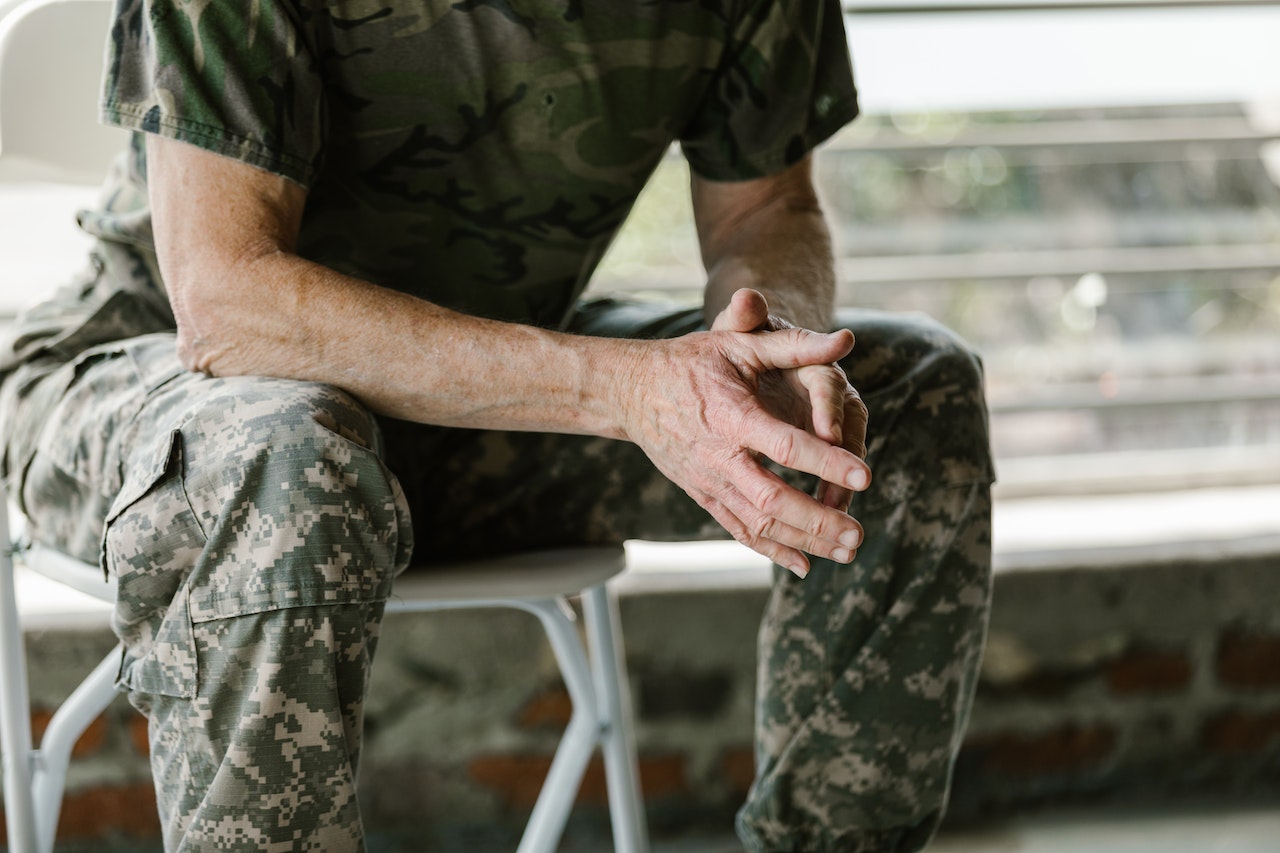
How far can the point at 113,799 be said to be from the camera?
1.61m

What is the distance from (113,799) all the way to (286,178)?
3.30 ft

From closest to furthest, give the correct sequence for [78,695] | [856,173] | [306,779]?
[306,779] → [78,695] → [856,173]

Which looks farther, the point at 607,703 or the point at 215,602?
the point at 607,703

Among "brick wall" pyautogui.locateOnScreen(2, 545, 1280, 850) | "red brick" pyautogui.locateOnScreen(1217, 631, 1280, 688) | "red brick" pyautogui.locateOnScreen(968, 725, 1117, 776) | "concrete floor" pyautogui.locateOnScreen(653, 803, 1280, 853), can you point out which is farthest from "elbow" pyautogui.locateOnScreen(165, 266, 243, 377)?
"red brick" pyautogui.locateOnScreen(1217, 631, 1280, 688)

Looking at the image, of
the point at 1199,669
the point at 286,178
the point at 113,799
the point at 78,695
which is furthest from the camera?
the point at 1199,669

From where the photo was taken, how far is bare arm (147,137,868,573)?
915 millimetres

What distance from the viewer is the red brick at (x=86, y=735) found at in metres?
1.57

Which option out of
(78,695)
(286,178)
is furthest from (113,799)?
(286,178)

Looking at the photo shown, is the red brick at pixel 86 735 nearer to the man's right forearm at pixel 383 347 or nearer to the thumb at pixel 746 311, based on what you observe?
the man's right forearm at pixel 383 347

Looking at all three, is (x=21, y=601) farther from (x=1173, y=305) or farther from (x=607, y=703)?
Answer: (x=1173, y=305)

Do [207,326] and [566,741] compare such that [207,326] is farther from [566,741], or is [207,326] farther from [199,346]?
[566,741]

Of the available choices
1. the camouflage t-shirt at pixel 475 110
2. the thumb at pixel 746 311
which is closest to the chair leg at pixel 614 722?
the camouflage t-shirt at pixel 475 110

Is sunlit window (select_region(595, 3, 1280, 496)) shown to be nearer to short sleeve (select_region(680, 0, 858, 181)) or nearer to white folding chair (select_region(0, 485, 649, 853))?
short sleeve (select_region(680, 0, 858, 181))

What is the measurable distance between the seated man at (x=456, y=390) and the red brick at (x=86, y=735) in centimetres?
57
